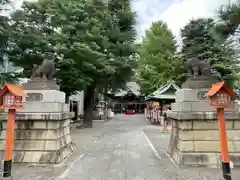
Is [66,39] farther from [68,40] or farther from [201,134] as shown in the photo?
[201,134]

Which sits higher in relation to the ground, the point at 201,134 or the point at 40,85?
the point at 40,85

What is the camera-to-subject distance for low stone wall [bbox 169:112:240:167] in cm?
631

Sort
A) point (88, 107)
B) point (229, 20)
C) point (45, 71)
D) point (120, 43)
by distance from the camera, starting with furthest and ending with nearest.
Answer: point (88, 107), point (120, 43), point (45, 71), point (229, 20)

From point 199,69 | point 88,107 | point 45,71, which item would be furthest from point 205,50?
point 45,71

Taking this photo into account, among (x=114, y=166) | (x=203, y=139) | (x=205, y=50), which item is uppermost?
(x=205, y=50)

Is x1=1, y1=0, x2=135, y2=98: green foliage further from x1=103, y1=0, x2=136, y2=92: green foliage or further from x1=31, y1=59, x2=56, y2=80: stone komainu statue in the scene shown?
x1=31, y1=59, x2=56, y2=80: stone komainu statue

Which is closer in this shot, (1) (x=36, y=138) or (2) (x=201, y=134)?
(2) (x=201, y=134)

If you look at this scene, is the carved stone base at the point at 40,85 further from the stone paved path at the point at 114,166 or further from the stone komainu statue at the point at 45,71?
the stone paved path at the point at 114,166

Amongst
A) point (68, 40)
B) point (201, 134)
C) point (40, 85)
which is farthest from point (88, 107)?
point (201, 134)

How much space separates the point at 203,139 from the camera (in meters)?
6.41

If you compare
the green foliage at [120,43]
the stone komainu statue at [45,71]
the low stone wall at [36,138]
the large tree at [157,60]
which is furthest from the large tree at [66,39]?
the large tree at [157,60]

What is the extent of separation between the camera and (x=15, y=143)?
671 centimetres

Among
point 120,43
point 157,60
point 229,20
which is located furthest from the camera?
point 157,60

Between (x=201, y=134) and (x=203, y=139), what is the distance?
0.14 m
